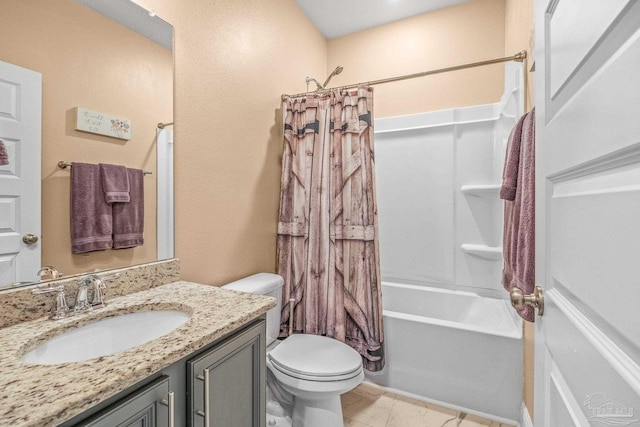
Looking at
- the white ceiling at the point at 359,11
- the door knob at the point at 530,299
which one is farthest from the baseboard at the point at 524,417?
the white ceiling at the point at 359,11

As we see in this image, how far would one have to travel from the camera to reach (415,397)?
1911mm

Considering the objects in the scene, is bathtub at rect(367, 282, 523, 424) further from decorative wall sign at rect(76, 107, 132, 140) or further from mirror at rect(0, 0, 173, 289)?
decorative wall sign at rect(76, 107, 132, 140)

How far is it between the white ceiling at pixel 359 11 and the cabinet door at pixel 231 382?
2.39 m

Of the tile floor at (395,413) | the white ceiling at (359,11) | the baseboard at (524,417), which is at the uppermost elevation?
the white ceiling at (359,11)

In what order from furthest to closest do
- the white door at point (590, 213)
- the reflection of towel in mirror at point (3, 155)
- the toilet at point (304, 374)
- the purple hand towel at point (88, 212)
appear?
the toilet at point (304, 374) → the purple hand towel at point (88, 212) → the reflection of towel in mirror at point (3, 155) → the white door at point (590, 213)

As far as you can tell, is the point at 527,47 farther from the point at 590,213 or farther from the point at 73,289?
the point at 73,289

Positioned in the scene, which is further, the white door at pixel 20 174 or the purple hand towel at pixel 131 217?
the purple hand towel at pixel 131 217

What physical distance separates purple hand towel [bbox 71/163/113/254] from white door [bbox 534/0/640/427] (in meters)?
1.39

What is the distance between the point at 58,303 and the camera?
95 centimetres

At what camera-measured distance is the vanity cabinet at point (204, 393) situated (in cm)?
64

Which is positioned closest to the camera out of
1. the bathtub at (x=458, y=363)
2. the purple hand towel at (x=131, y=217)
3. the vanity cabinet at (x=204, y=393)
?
the vanity cabinet at (x=204, y=393)

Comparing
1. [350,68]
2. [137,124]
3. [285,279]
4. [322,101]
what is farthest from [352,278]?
[350,68]

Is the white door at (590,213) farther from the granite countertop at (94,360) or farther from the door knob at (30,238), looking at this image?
the door knob at (30,238)

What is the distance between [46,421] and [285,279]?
1.50m
